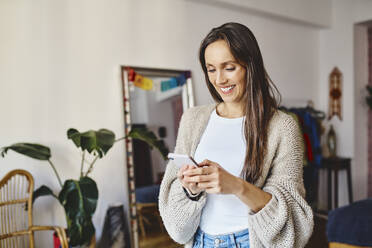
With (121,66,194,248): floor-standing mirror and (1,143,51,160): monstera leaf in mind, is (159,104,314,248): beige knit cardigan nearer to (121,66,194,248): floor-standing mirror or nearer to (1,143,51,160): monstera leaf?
(1,143,51,160): monstera leaf

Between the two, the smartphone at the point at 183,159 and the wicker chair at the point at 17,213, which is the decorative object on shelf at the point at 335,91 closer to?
the wicker chair at the point at 17,213

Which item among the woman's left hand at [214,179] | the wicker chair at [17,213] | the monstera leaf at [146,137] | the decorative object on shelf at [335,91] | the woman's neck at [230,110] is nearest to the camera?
the woman's left hand at [214,179]

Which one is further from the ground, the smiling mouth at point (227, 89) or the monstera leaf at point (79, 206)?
the smiling mouth at point (227, 89)

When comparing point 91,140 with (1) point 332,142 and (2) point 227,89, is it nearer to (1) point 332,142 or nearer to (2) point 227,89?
(2) point 227,89

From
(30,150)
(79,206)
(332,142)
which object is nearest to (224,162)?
(79,206)

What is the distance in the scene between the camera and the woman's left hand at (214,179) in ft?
2.95

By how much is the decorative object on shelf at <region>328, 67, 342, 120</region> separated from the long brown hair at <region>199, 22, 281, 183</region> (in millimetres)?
3749

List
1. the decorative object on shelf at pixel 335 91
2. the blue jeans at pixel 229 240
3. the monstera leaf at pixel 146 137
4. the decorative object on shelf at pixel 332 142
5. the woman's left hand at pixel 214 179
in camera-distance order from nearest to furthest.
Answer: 1. the woman's left hand at pixel 214 179
2. the blue jeans at pixel 229 240
3. the monstera leaf at pixel 146 137
4. the decorative object on shelf at pixel 332 142
5. the decorative object on shelf at pixel 335 91

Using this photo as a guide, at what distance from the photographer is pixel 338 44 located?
443 centimetres

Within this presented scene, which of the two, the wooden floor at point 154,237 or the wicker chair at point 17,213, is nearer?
the wicker chair at point 17,213

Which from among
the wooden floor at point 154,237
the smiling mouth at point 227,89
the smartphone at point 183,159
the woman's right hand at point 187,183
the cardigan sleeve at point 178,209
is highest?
the smiling mouth at point 227,89

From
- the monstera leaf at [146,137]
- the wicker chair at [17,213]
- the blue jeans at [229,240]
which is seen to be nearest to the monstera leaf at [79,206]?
the wicker chair at [17,213]

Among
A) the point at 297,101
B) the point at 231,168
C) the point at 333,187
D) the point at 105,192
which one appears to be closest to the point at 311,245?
the point at 333,187

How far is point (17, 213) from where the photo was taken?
2.26 m
